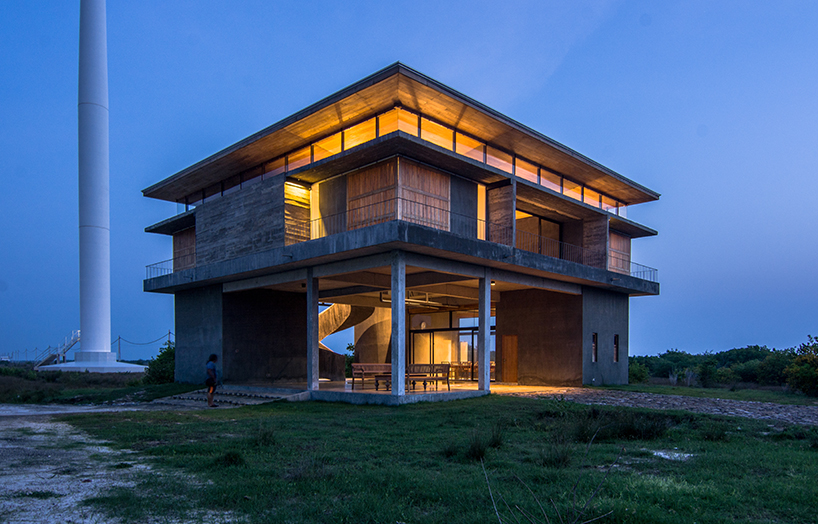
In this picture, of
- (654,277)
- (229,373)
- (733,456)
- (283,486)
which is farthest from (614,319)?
(283,486)

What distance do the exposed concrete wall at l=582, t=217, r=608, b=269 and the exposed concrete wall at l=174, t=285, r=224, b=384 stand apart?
15350mm

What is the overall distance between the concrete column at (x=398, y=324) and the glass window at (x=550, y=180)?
8720mm

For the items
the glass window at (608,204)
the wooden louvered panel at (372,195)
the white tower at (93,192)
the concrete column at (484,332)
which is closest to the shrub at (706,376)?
the glass window at (608,204)

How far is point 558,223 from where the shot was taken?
81.6 feet

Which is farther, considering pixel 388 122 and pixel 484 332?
pixel 484 332

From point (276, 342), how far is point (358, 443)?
15.2 meters

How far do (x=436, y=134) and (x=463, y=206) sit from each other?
101 inches

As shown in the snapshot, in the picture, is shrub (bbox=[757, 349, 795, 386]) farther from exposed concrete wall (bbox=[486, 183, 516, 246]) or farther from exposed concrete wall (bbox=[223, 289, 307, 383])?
exposed concrete wall (bbox=[223, 289, 307, 383])

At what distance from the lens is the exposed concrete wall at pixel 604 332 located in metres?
22.5

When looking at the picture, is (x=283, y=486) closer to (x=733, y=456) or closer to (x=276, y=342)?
(x=733, y=456)

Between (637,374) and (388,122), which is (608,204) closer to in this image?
(637,374)

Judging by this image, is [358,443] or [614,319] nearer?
[358,443]

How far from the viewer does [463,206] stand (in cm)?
1859

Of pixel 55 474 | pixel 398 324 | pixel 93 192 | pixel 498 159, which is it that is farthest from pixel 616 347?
pixel 93 192
